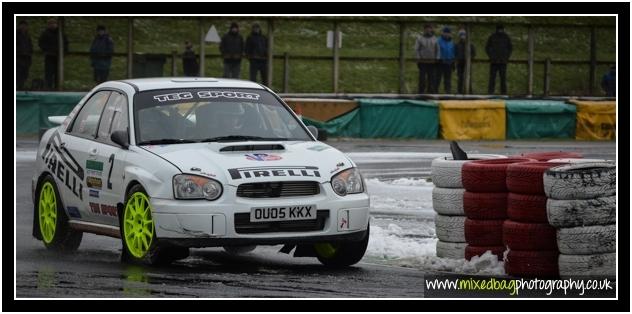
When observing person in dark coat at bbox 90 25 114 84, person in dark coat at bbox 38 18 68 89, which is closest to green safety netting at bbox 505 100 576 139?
person in dark coat at bbox 90 25 114 84

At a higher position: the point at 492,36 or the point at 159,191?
the point at 492,36

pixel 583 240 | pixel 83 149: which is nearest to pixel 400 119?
pixel 83 149

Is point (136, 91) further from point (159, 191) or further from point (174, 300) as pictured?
point (174, 300)

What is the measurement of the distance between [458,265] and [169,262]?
7.10 feet

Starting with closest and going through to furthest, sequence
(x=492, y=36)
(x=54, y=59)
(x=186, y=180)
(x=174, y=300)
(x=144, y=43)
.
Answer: (x=174, y=300) < (x=186, y=180) < (x=54, y=59) < (x=492, y=36) < (x=144, y=43)

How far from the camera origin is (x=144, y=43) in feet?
154

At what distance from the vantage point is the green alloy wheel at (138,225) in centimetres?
1018

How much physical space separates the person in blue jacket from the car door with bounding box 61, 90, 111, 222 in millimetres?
18492

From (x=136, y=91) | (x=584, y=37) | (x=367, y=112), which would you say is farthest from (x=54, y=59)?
(x=136, y=91)

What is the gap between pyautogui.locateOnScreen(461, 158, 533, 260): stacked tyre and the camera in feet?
33.5

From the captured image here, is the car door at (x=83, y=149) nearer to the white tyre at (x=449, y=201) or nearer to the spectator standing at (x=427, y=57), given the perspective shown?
the white tyre at (x=449, y=201)

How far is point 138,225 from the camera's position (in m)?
10.3

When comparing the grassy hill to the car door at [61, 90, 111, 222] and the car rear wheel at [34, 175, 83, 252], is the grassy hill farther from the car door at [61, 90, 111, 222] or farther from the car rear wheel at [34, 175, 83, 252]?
the car door at [61, 90, 111, 222]

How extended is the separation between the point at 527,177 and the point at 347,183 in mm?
1375
